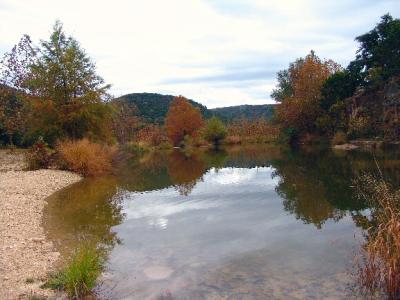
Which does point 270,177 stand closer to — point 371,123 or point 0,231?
point 0,231

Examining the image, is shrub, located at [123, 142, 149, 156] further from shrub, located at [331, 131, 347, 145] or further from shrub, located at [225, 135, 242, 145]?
shrub, located at [331, 131, 347, 145]

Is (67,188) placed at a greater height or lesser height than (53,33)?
lesser

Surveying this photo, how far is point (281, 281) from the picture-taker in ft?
22.9

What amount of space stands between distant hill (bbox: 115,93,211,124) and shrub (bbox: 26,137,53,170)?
63331mm

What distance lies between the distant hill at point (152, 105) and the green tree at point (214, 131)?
29.3 metres

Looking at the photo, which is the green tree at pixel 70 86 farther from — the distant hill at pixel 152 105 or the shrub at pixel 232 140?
the distant hill at pixel 152 105

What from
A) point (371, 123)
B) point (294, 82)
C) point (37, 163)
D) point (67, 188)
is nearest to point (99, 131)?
point (37, 163)

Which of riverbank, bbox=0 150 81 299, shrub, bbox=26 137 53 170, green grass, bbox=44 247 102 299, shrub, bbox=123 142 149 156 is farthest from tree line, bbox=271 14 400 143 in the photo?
green grass, bbox=44 247 102 299

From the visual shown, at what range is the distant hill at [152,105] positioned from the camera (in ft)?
302

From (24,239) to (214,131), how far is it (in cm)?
5023

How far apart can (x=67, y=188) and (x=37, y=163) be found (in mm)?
6477

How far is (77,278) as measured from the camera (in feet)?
20.7

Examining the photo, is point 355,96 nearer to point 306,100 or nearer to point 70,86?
point 306,100

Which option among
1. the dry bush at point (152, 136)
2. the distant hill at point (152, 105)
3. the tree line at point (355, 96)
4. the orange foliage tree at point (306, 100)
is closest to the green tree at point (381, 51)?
the tree line at point (355, 96)
